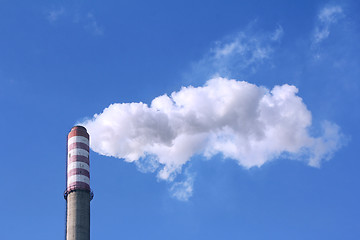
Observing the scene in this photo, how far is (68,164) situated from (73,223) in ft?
26.9

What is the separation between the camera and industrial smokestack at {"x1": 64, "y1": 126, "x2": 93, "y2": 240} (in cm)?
6306

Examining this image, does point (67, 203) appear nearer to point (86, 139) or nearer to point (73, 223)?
point (73, 223)

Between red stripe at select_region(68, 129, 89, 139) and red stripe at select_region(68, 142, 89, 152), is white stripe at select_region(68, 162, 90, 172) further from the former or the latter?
red stripe at select_region(68, 129, 89, 139)

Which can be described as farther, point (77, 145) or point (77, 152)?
point (77, 145)

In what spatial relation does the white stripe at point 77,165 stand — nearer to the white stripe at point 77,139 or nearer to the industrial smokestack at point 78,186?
the industrial smokestack at point 78,186

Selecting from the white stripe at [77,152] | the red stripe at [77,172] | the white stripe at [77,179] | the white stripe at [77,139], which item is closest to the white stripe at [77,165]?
the red stripe at [77,172]

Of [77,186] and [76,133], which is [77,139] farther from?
[77,186]

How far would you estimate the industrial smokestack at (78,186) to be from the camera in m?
63.1

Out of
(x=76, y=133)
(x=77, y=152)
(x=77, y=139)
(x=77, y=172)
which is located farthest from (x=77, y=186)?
(x=76, y=133)

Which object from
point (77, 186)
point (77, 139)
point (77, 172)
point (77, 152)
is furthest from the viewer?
point (77, 139)

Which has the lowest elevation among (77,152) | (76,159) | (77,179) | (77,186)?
(77,186)

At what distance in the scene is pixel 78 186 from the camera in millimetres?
65688

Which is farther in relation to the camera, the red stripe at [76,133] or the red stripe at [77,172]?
the red stripe at [76,133]

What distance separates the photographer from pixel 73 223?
63.0m
